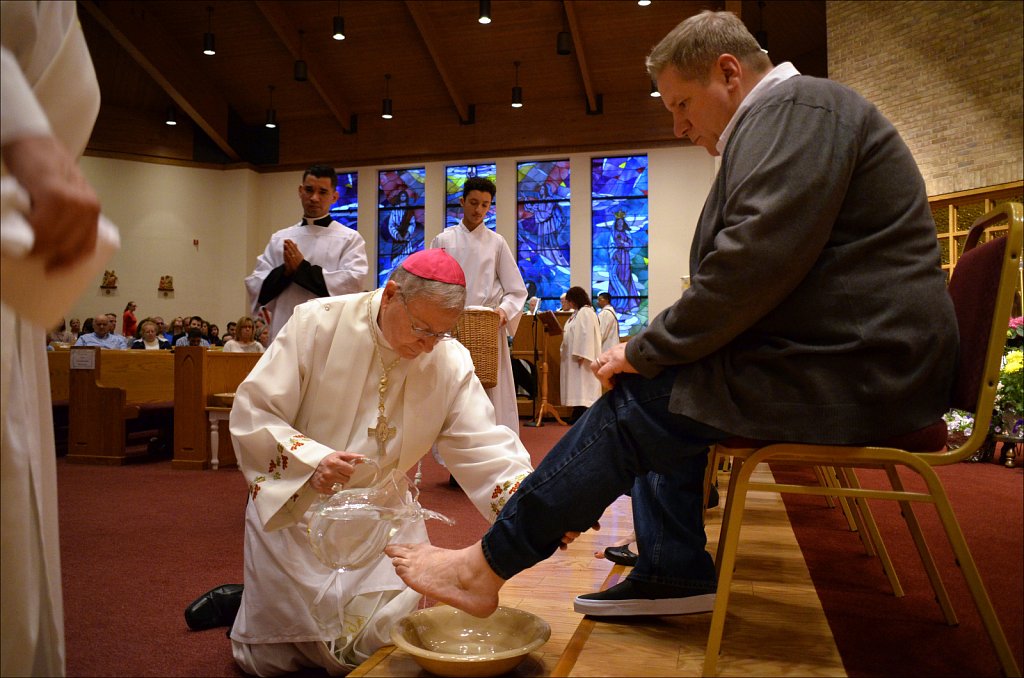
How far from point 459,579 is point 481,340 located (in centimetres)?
258

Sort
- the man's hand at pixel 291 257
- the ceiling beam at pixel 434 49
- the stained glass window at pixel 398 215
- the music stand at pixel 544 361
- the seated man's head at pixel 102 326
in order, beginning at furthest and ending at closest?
the stained glass window at pixel 398 215, the ceiling beam at pixel 434 49, the music stand at pixel 544 361, the seated man's head at pixel 102 326, the man's hand at pixel 291 257

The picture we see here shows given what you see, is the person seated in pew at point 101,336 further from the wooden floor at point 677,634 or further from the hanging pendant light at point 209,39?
the wooden floor at point 677,634

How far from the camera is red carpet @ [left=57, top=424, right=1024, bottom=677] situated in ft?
6.17

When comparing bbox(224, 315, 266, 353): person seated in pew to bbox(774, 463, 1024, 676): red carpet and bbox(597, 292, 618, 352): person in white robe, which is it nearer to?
bbox(597, 292, 618, 352): person in white robe

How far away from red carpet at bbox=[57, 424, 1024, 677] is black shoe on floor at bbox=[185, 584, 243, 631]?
0.13 feet

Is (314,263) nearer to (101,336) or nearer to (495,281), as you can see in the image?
(495,281)

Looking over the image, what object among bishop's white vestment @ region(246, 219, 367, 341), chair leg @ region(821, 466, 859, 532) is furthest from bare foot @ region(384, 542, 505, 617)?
bishop's white vestment @ region(246, 219, 367, 341)

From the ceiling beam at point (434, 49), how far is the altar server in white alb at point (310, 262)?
846 cm

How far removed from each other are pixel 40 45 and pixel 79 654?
1580 mm

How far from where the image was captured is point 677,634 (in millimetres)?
1769

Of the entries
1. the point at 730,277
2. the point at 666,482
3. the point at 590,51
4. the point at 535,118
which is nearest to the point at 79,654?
the point at 666,482

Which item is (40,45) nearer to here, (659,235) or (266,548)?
(266,548)

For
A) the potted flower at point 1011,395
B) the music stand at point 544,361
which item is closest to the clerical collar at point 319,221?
the potted flower at point 1011,395

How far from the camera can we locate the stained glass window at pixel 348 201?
15758mm
